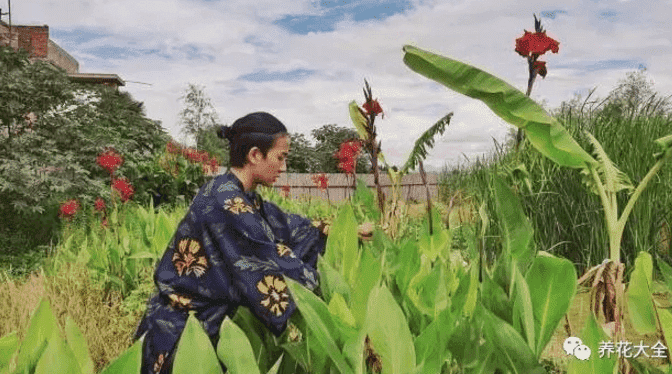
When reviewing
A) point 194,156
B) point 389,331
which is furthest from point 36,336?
point 194,156

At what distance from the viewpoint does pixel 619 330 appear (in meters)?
1.31

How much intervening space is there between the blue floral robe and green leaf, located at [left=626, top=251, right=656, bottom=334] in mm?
896

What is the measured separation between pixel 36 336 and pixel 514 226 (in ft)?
4.02

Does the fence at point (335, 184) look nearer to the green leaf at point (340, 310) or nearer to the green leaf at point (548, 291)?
the green leaf at point (340, 310)

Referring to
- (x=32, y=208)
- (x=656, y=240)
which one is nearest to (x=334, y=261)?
(x=656, y=240)

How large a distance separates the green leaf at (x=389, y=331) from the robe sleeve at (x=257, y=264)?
60 cm

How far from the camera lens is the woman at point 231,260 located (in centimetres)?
198

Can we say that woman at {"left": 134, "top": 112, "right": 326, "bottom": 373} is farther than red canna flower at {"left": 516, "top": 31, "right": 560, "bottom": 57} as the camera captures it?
No

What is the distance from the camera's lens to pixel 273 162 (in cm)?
229

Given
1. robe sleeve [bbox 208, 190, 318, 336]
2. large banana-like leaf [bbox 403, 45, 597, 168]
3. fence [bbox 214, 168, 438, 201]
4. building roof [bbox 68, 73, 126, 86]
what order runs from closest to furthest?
1. large banana-like leaf [bbox 403, 45, 597, 168]
2. robe sleeve [bbox 208, 190, 318, 336]
3. fence [bbox 214, 168, 438, 201]
4. building roof [bbox 68, 73, 126, 86]

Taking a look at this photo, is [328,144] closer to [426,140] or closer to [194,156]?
[194,156]

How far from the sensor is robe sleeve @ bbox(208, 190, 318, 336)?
1943 mm

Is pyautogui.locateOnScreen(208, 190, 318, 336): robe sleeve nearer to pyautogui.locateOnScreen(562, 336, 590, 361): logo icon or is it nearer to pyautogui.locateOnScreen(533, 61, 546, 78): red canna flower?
pyautogui.locateOnScreen(562, 336, 590, 361): logo icon

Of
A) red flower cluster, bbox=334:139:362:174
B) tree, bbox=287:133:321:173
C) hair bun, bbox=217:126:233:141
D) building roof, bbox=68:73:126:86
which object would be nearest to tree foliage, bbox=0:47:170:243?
red flower cluster, bbox=334:139:362:174
